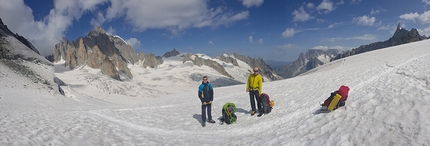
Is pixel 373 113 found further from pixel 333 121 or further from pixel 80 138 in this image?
pixel 80 138

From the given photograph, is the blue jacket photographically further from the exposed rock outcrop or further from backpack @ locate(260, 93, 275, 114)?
the exposed rock outcrop

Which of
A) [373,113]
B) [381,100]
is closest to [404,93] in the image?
[381,100]

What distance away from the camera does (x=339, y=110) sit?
874cm

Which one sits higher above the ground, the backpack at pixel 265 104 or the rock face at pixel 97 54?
the rock face at pixel 97 54

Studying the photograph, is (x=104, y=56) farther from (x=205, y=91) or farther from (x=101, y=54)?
(x=205, y=91)

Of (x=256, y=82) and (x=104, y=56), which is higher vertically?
(x=104, y=56)

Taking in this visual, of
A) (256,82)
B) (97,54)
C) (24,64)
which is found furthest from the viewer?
(97,54)

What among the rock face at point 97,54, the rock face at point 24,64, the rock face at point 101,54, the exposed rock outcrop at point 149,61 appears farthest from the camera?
the exposed rock outcrop at point 149,61

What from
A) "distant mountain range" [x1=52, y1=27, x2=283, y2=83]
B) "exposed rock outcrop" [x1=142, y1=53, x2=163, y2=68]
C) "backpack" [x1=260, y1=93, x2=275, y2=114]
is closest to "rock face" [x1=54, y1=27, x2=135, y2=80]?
"distant mountain range" [x1=52, y1=27, x2=283, y2=83]

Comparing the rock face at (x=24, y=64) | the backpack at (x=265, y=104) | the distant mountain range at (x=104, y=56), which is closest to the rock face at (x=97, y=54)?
the distant mountain range at (x=104, y=56)

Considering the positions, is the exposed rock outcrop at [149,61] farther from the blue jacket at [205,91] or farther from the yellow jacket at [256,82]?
the yellow jacket at [256,82]

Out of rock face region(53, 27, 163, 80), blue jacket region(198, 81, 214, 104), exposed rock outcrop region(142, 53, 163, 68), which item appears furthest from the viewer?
exposed rock outcrop region(142, 53, 163, 68)

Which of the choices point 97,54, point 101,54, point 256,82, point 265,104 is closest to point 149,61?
point 101,54

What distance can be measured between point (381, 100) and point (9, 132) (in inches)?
537
